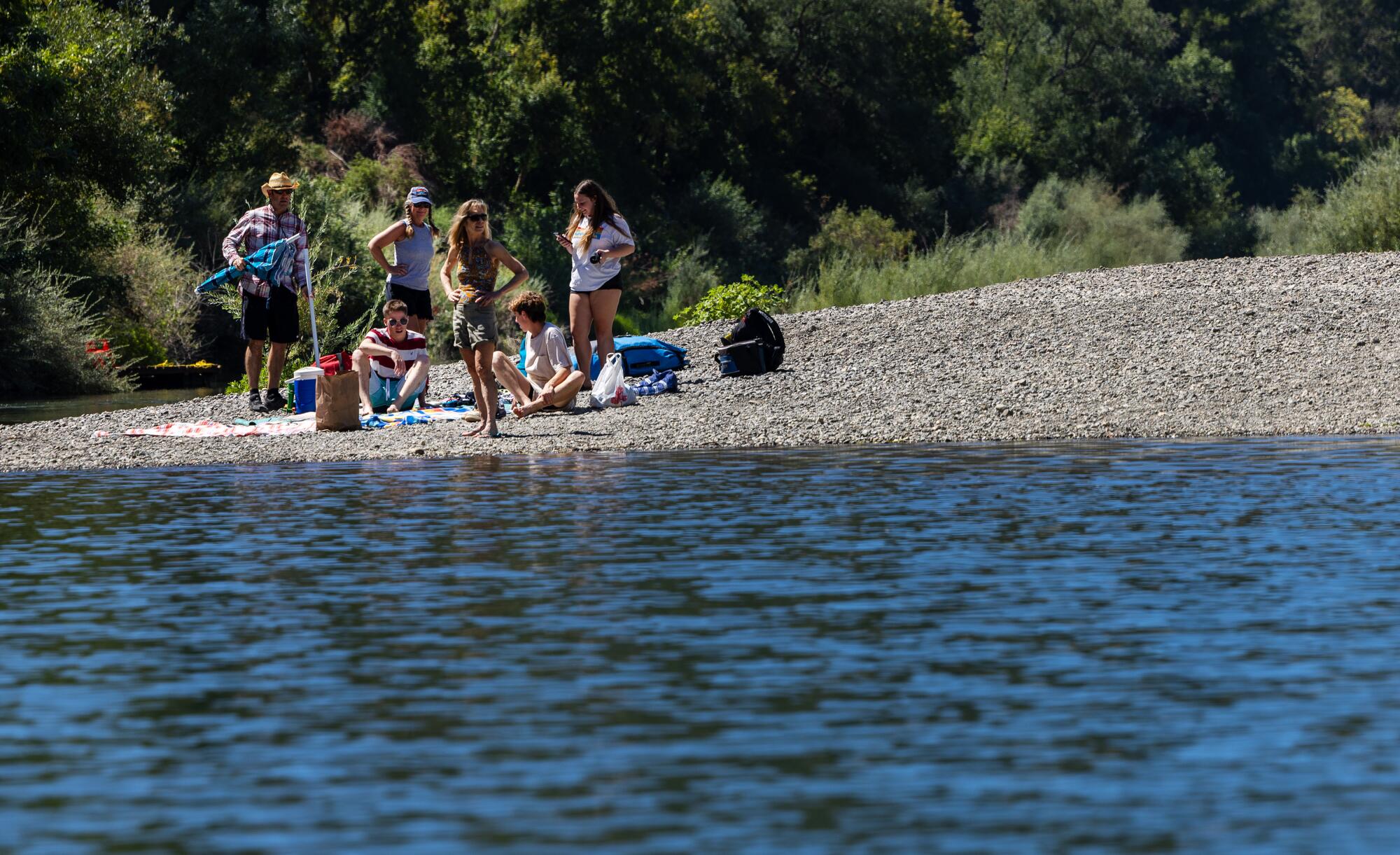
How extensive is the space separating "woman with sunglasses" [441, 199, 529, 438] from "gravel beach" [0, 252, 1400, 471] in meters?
0.41

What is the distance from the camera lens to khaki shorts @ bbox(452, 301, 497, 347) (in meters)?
15.8

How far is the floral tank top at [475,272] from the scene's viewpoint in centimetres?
1585

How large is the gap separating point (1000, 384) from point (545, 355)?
3.90 m

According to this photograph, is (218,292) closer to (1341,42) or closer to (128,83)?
(128,83)

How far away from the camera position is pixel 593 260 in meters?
17.5

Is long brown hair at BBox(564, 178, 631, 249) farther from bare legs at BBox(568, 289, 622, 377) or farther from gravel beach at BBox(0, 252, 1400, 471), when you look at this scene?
gravel beach at BBox(0, 252, 1400, 471)

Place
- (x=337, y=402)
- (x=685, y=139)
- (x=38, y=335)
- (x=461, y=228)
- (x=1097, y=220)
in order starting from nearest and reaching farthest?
1. (x=461, y=228)
2. (x=337, y=402)
3. (x=38, y=335)
4. (x=1097, y=220)
5. (x=685, y=139)

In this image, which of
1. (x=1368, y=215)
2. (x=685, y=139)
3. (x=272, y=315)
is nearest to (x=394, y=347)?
(x=272, y=315)

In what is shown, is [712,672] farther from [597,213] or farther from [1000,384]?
[1000,384]

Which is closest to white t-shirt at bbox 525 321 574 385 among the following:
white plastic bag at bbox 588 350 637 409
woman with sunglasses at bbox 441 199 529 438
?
white plastic bag at bbox 588 350 637 409

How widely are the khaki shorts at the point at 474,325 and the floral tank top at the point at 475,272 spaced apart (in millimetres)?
93

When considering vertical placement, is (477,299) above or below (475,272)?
below

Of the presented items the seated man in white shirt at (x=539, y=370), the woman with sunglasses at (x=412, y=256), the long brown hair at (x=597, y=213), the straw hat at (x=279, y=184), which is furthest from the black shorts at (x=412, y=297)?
the long brown hair at (x=597, y=213)

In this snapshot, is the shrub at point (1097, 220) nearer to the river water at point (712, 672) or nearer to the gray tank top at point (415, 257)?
the gray tank top at point (415, 257)
